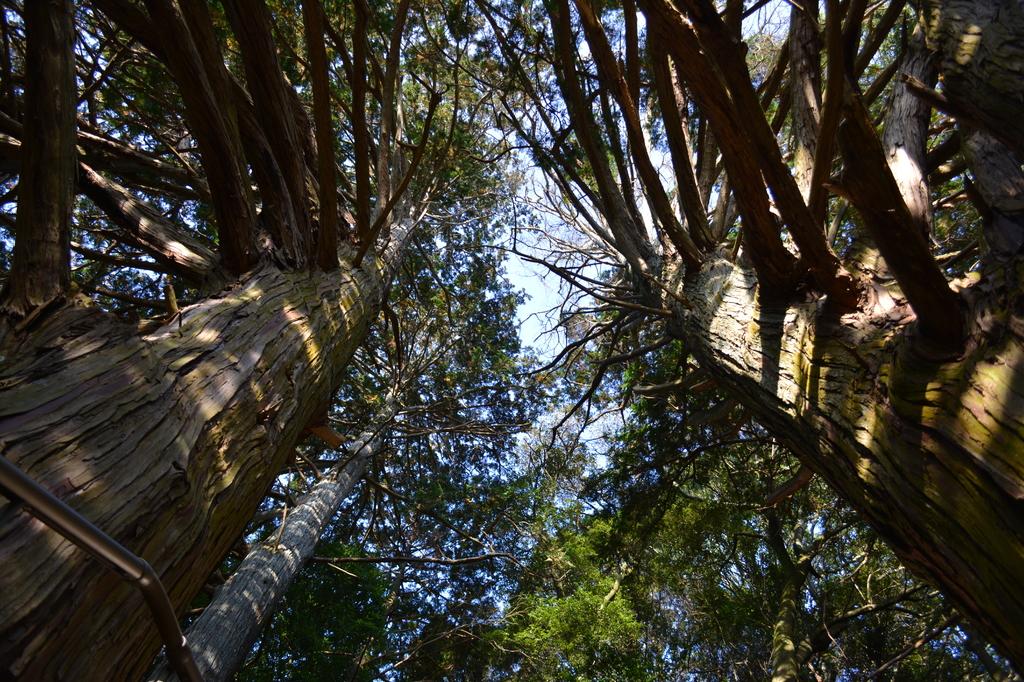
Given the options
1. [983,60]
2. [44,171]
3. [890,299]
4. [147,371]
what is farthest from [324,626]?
[983,60]

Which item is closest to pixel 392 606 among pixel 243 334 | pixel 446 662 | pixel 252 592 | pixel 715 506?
pixel 446 662

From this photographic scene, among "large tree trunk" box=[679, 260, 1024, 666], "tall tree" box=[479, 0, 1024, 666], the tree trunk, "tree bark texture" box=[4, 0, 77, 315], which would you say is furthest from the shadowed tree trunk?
"large tree trunk" box=[679, 260, 1024, 666]

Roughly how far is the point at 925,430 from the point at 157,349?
6.37 feet

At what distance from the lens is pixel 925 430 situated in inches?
50.3

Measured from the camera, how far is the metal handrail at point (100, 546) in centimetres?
54

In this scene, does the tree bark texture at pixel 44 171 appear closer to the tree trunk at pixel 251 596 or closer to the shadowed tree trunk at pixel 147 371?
the shadowed tree trunk at pixel 147 371

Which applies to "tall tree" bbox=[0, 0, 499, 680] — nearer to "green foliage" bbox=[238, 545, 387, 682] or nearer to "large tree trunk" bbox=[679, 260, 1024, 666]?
"large tree trunk" bbox=[679, 260, 1024, 666]

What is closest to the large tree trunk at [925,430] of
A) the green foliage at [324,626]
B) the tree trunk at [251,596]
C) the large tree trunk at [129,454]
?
the large tree trunk at [129,454]

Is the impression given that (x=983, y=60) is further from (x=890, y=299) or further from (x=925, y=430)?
(x=925, y=430)

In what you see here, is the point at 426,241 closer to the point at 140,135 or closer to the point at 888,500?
the point at 140,135

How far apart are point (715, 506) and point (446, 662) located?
5206 mm

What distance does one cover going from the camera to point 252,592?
3588 mm

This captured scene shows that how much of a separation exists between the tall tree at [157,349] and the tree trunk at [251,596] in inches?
45.0

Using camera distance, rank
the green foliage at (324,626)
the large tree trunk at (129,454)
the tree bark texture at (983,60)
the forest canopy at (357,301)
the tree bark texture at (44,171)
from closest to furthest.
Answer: the large tree trunk at (129,454) < the forest canopy at (357,301) < the tree bark texture at (44,171) < the tree bark texture at (983,60) < the green foliage at (324,626)
